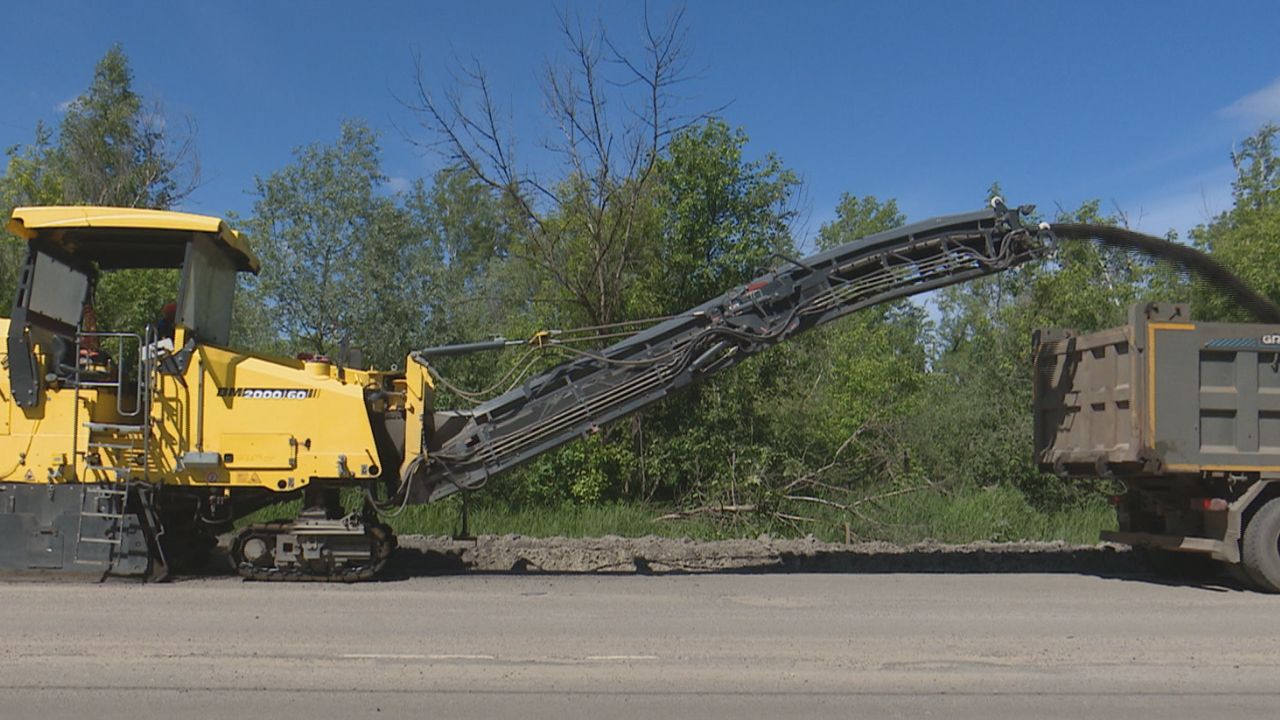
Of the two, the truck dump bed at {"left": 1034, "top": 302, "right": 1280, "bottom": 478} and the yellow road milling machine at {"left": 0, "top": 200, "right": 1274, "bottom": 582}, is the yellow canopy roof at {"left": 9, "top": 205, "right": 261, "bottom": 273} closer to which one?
the yellow road milling machine at {"left": 0, "top": 200, "right": 1274, "bottom": 582}

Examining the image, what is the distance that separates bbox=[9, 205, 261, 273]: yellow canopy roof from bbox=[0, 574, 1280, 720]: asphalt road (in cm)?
320

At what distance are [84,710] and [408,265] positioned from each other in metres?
17.3

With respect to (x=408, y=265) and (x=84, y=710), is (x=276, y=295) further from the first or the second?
(x=84, y=710)

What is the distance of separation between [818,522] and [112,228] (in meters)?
9.99

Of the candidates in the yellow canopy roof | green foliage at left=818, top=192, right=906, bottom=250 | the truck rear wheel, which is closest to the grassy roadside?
the truck rear wheel

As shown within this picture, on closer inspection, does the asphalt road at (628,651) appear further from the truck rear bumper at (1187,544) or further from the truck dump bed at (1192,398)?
the truck dump bed at (1192,398)

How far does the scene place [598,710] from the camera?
5039 mm

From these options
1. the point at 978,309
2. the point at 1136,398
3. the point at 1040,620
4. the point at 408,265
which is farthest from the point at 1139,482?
the point at 978,309

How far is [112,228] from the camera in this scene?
8750 mm

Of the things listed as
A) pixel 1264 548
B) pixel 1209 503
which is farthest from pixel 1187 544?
pixel 1264 548

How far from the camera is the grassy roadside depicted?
1351 cm

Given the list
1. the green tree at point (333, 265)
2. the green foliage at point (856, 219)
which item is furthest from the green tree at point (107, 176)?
the green foliage at point (856, 219)

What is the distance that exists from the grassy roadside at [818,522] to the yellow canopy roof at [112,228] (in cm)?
473

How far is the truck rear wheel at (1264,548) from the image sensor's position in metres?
8.99
